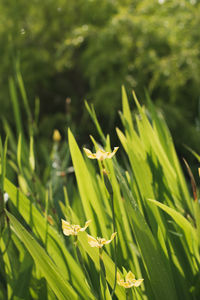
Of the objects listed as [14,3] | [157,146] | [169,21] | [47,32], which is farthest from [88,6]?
[157,146]

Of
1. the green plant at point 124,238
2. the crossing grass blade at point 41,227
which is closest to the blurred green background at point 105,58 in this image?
the green plant at point 124,238

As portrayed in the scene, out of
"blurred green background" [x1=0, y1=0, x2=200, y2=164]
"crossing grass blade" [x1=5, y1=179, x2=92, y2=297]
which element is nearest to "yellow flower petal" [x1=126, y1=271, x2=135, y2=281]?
"crossing grass blade" [x1=5, y1=179, x2=92, y2=297]

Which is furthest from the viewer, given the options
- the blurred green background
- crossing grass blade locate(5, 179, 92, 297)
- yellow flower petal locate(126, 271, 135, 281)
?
the blurred green background

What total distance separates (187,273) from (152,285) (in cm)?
9

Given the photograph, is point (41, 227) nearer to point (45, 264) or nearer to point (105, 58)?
point (45, 264)

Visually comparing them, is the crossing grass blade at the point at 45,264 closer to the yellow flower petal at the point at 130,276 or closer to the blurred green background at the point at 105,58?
the yellow flower petal at the point at 130,276

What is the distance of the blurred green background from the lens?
232 centimetres

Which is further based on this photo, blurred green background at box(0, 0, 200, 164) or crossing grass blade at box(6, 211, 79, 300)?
blurred green background at box(0, 0, 200, 164)

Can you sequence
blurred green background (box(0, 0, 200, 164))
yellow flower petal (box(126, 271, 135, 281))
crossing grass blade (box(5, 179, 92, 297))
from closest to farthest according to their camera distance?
yellow flower petal (box(126, 271, 135, 281))
crossing grass blade (box(5, 179, 92, 297))
blurred green background (box(0, 0, 200, 164))

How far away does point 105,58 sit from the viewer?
9.20 ft

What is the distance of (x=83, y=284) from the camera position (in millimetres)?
412

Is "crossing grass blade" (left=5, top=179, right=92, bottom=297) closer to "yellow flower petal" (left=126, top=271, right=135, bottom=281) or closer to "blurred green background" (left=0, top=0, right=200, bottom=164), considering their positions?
"yellow flower petal" (left=126, top=271, right=135, bottom=281)

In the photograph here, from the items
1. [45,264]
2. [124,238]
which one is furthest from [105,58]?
[45,264]

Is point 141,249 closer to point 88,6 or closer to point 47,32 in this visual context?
point 88,6
